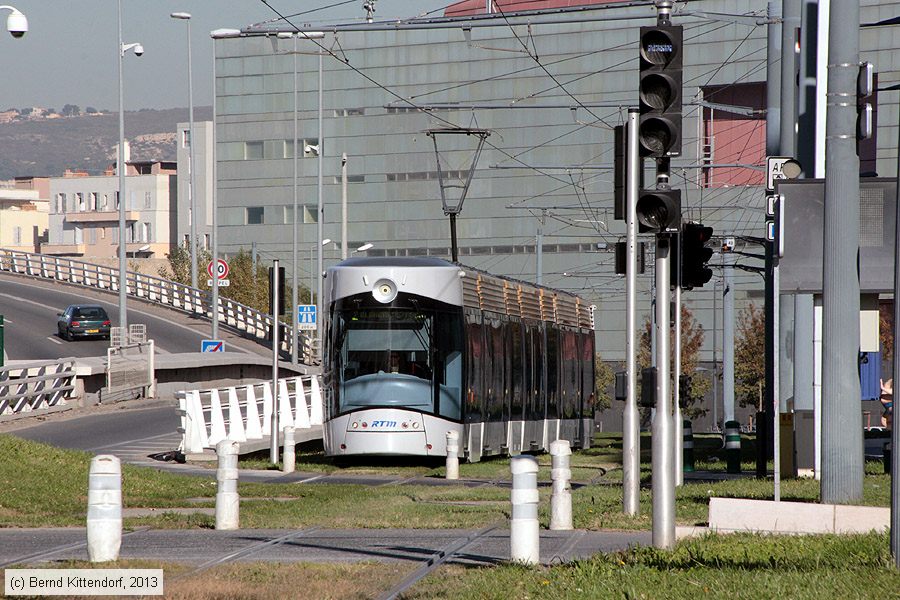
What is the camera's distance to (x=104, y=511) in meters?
11.8

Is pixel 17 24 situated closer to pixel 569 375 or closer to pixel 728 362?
pixel 569 375

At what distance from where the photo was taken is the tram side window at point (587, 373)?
37.8 metres

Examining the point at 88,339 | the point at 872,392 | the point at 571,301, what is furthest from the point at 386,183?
the point at 571,301

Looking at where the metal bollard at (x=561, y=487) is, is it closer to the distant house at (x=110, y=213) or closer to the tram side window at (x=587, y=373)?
the tram side window at (x=587, y=373)

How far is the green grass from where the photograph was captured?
9.64 meters

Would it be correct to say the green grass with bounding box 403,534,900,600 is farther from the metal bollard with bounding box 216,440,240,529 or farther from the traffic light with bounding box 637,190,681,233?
the metal bollard with bounding box 216,440,240,529

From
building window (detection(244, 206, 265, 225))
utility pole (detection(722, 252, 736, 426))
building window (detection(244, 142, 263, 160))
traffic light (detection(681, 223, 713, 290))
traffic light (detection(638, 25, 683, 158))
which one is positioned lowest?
utility pole (detection(722, 252, 736, 426))

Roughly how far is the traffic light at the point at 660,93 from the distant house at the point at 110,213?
150 m

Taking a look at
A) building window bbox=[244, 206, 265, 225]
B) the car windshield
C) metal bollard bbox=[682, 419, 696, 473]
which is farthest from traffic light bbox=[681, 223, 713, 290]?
building window bbox=[244, 206, 265, 225]

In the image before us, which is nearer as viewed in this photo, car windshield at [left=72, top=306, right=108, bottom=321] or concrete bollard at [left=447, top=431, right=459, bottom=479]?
concrete bollard at [left=447, top=431, right=459, bottom=479]

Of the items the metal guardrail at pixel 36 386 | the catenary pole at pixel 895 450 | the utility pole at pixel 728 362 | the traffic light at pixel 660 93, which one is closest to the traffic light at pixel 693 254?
the traffic light at pixel 660 93

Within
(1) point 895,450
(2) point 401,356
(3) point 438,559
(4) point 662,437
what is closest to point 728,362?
(2) point 401,356

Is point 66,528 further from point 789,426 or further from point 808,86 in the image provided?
point 808,86

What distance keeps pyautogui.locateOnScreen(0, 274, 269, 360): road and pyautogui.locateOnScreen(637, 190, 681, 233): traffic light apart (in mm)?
48083
